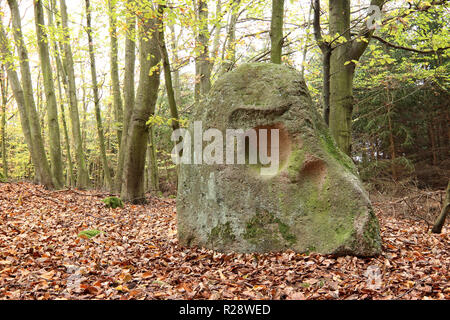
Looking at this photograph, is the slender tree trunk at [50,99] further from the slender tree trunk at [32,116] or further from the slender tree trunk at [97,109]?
the slender tree trunk at [97,109]

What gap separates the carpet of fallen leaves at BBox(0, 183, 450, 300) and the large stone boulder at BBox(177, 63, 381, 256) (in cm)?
26

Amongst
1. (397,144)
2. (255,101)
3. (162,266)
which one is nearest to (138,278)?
(162,266)

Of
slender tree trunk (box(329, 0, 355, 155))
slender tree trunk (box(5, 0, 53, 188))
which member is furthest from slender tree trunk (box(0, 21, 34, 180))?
slender tree trunk (box(329, 0, 355, 155))

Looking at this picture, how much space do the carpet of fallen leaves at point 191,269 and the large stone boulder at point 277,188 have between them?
0.26m

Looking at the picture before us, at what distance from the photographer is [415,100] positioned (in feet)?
47.4

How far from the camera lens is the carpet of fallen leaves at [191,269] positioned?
3375 millimetres

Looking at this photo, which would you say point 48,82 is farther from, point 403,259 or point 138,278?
point 403,259

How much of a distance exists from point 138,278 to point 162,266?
543 millimetres

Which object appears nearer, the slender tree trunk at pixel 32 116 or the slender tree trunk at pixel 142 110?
the slender tree trunk at pixel 142 110

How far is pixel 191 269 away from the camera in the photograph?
4262 mm

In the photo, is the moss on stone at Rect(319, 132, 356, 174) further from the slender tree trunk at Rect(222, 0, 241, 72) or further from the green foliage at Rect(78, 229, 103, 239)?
the slender tree trunk at Rect(222, 0, 241, 72)

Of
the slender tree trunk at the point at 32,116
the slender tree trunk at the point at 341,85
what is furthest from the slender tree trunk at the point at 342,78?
the slender tree trunk at the point at 32,116

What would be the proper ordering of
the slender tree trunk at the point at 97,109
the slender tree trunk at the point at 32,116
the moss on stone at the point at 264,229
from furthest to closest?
the slender tree trunk at the point at 97,109, the slender tree trunk at the point at 32,116, the moss on stone at the point at 264,229

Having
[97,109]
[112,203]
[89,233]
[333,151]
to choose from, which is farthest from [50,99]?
[333,151]
